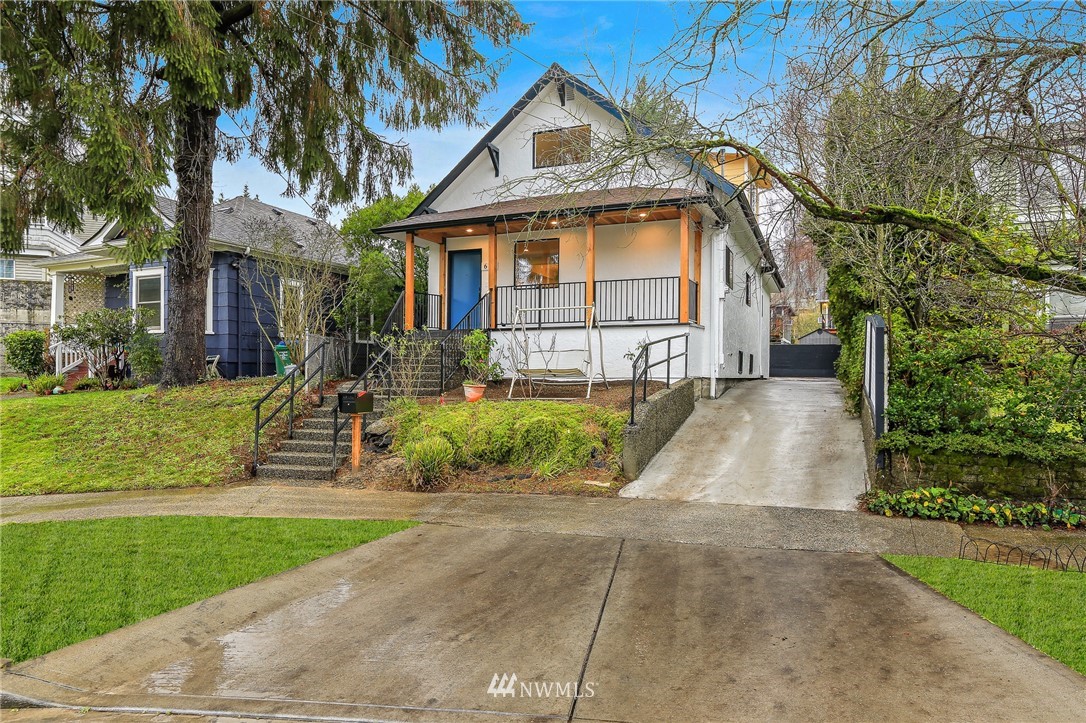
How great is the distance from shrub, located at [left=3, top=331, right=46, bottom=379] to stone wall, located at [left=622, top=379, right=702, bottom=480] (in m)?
14.9

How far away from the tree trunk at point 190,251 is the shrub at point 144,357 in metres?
1.85

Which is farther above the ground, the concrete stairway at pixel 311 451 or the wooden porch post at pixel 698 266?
the wooden porch post at pixel 698 266

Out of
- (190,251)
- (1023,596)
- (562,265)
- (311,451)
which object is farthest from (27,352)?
(1023,596)

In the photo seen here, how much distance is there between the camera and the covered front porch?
39.3 ft

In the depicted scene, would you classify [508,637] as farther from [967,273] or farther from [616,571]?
[967,273]

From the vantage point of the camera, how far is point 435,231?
45.4 feet

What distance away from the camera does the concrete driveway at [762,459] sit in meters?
7.07

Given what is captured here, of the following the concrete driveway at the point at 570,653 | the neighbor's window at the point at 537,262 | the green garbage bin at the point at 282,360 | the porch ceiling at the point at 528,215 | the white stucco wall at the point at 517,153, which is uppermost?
the white stucco wall at the point at 517,153

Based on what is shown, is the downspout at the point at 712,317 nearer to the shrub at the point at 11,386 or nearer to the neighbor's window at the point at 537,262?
the neighbor's window at the point at 537,262

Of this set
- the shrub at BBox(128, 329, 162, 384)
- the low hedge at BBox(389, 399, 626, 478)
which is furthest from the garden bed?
the shrub at BBox(128, 329, 162, 384)

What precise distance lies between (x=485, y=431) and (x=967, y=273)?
20.1 feet

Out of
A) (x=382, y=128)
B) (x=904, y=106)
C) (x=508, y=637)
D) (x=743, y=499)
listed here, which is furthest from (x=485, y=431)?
(x=382, y=128)

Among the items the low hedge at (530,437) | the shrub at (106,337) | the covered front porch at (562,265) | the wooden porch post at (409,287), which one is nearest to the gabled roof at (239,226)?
the shrub at (106,337)

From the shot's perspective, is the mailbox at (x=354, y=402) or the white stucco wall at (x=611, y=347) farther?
the white stucco wall at (x=611, y=347)
